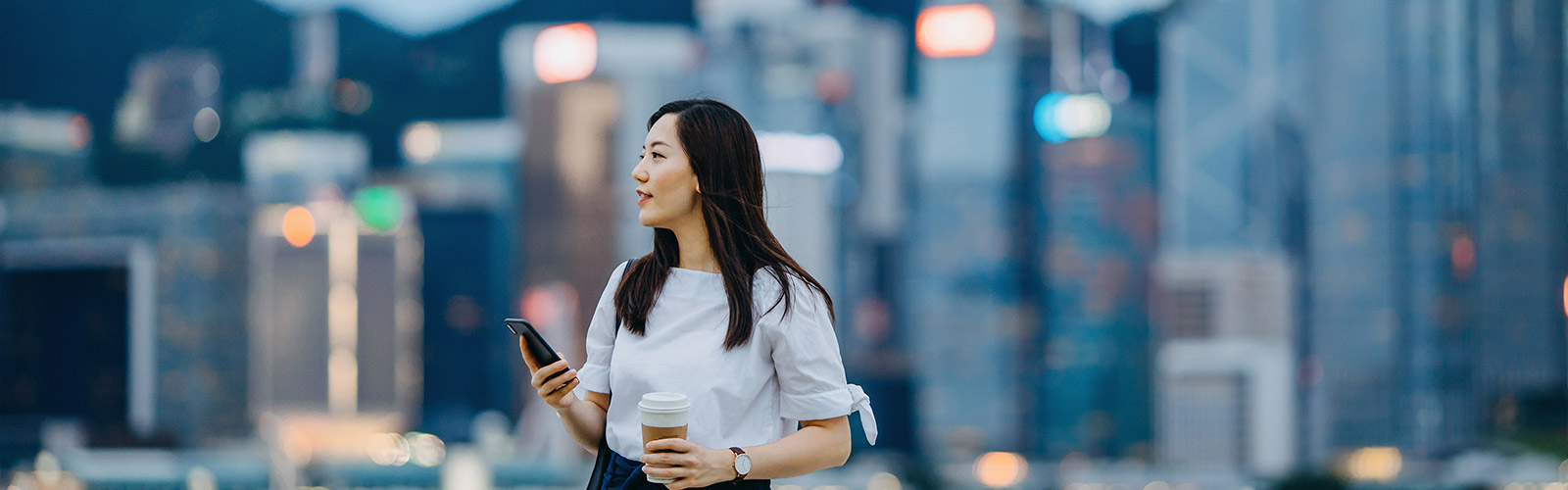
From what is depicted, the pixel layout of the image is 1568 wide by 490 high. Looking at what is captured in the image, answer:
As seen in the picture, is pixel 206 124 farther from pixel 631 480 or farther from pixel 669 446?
pixel 669 446

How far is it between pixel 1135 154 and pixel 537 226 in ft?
56.8

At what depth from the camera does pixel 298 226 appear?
102ft

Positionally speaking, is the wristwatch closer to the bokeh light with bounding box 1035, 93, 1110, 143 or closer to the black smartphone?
the black smartphone

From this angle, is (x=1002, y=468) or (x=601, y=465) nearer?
(x=601, y=465)

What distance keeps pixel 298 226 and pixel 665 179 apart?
1280 inches

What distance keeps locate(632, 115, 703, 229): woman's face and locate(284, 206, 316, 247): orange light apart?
1268 inches

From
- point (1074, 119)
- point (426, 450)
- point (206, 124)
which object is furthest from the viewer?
point (1074, 119)

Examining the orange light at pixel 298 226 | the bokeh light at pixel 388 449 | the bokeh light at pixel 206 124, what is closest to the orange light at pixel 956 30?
the orange light at pixel 298 226

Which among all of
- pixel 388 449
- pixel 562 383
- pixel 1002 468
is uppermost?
pixel 562 383

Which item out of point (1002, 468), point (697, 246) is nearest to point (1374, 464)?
point (1002, 468)

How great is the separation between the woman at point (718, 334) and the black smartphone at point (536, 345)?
0.01m

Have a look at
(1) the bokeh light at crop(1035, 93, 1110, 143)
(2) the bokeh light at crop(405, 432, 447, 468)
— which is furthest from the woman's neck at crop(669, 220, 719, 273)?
(1) the bokeh light at crop(1035, 93, 1110, 143)

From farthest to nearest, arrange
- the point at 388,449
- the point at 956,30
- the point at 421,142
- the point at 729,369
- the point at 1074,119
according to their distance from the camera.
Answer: the point at 956,30 → the point at 1074,119 → the point at 421,142 → the point at 388,449 → the point at 729,369

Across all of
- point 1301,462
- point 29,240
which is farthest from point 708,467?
point 29,240
